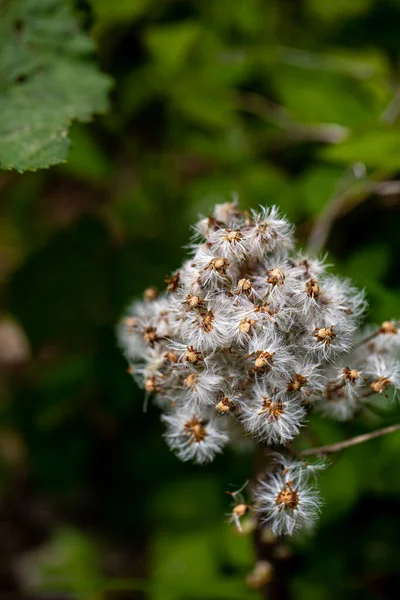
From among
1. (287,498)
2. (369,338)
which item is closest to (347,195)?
(369,338)

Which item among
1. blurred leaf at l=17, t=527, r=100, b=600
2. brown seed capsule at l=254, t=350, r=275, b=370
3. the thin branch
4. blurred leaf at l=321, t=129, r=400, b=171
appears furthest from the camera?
blurred leaf at l=17, t=527, r=100, b=600

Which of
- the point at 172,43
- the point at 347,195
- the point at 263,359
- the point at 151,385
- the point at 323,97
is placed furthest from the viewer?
the point at 323,97

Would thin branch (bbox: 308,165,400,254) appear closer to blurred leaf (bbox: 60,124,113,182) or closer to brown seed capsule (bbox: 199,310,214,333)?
brown seed capsule (bbox: 199,310,214,333)

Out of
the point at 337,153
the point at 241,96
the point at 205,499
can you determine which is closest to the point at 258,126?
the point at 241,96

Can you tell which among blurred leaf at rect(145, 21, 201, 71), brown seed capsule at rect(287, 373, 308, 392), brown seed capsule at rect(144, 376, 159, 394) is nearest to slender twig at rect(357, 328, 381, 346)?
brown seed capsule at rect(287, 373, 308, 392)

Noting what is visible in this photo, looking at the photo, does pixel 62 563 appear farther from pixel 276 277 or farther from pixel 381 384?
pixel 276 277
